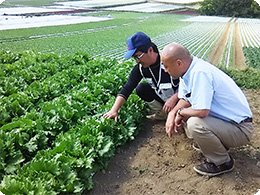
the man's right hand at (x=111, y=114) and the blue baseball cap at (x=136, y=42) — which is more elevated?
the blue baseball cap at (x=136, y=42)

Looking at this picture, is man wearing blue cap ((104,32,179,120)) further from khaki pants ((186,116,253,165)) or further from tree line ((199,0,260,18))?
tree line ((199,0,260,18))

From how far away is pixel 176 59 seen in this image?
307 centimetres

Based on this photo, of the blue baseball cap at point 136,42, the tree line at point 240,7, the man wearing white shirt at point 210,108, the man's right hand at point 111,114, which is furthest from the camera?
the tree line at point 240,7

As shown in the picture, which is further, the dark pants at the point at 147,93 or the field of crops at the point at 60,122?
the dark pants at the point at 147,93

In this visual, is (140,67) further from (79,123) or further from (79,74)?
(79,74)

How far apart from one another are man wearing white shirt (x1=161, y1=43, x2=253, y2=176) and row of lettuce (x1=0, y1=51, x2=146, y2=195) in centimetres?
88

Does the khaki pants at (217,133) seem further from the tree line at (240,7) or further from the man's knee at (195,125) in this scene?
the tree line at (240,7)

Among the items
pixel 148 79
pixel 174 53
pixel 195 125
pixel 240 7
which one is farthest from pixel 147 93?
pixel 240 7

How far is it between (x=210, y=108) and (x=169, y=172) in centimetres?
89

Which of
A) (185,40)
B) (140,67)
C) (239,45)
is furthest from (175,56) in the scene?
(239,45)

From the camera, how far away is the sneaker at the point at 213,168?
3350mm

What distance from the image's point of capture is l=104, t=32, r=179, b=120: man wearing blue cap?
3.78m

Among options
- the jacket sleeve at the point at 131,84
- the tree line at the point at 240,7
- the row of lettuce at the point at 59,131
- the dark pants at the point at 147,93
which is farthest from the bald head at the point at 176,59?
the tree line at the point at 240,7

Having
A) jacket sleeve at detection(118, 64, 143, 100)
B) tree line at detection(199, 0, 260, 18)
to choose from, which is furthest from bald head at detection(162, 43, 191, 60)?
tree line at detection(199, 0, 260, 18)
